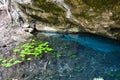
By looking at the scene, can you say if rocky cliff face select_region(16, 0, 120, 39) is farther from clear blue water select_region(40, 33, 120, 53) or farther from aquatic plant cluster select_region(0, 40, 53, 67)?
aquatic plant cluster select_region(0, 40, 53, 67)

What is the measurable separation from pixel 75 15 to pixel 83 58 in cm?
104

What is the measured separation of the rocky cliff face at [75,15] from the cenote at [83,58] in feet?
0.87

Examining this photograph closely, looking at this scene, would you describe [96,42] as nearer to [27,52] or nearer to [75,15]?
[75,15]

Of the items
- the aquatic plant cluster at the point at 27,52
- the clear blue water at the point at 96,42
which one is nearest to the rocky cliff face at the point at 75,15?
the clear blue water at the point at 96,42

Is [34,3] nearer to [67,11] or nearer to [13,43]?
[67,11]

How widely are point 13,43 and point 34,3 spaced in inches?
54.9

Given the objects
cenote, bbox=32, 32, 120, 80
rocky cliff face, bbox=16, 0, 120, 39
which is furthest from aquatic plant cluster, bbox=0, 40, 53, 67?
rocky cliff face, bbox=16, 0, 120, 39

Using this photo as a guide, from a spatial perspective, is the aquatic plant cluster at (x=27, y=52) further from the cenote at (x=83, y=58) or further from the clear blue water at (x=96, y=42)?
the clear blue water at (x=96, y=42)

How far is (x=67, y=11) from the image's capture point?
5.17m

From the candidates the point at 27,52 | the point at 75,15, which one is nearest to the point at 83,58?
the point at 75,15

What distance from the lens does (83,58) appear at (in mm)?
5438

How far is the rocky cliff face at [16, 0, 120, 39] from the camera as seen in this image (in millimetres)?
4708

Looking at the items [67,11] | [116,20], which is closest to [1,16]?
[67,11]

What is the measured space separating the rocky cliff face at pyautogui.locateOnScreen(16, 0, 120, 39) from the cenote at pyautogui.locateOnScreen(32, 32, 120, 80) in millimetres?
264
